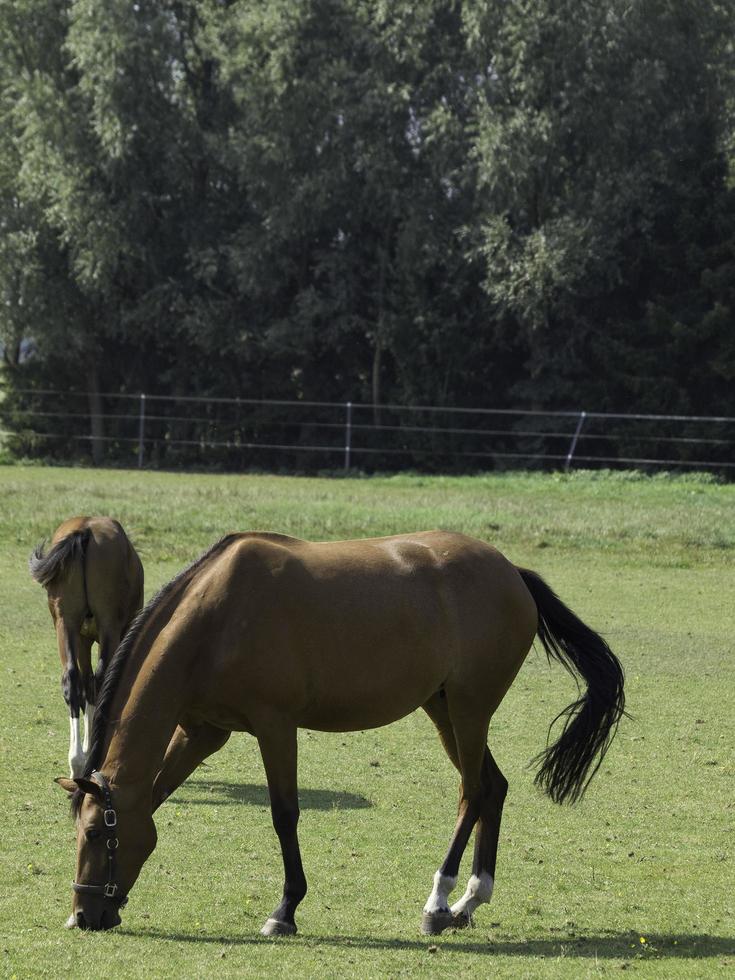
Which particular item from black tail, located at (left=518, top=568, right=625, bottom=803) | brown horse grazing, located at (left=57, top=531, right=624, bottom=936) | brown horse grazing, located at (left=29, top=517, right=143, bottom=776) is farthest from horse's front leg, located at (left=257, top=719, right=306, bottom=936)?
brown horse grazing, located at (left=29, top=517, right=143, bottom=776)

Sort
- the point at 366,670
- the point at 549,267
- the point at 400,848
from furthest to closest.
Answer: the point at 549,267 < the point at 400,848 < the point at 366,670

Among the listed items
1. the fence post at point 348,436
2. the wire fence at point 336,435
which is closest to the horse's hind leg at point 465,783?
the wire fence at point 336,435

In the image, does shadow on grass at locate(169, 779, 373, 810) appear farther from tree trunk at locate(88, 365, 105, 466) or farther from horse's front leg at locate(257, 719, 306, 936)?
tree trunk at locate(88, 365, 105, 466)

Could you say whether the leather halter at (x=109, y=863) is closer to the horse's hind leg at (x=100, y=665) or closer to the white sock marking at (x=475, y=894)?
the white sock marking at (x=475, y=894)

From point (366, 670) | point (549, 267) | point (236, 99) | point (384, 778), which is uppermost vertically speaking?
point (236, 99)

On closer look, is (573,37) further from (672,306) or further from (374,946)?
(374,946)

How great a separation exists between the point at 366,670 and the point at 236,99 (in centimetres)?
3063

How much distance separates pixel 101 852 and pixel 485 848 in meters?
1.91

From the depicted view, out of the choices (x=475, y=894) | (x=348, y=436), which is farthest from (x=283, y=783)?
(x=348, y=436)

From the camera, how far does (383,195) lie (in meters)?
35.0

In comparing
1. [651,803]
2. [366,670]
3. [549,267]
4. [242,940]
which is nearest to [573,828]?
[651,803]

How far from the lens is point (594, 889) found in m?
6.75

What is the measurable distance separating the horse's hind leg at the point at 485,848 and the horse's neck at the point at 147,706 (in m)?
1.60

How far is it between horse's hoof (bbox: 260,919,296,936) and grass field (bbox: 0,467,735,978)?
0.09 meters
